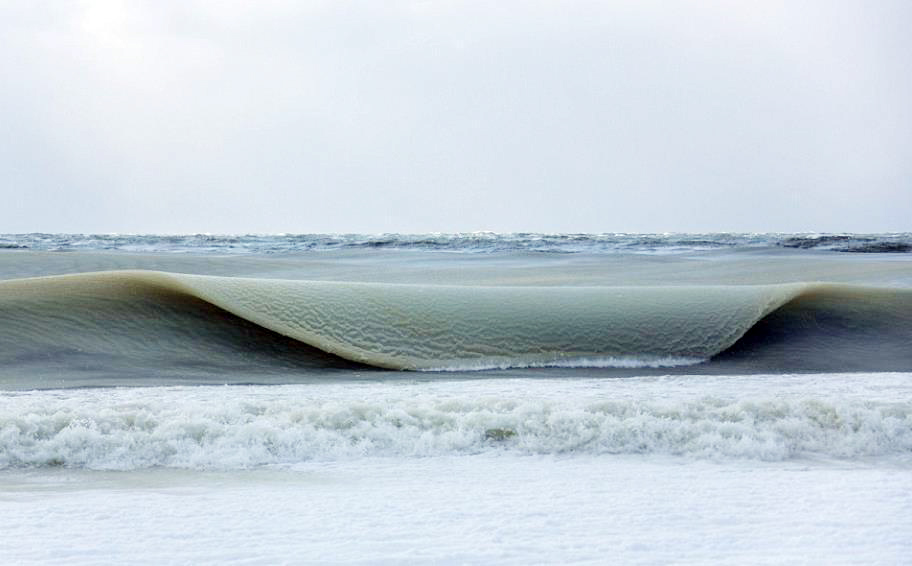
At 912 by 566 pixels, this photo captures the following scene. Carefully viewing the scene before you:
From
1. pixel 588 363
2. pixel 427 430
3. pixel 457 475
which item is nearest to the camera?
pixel 457 475

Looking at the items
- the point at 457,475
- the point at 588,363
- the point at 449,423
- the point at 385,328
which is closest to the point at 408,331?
the point at 385,328

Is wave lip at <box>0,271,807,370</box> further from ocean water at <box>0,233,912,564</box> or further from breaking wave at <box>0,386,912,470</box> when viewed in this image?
breaking wave at <box>0,386,912,470</box>

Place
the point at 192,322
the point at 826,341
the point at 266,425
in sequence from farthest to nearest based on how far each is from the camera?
the point at 826,341 < the point at 192,322 < the point at 266,425

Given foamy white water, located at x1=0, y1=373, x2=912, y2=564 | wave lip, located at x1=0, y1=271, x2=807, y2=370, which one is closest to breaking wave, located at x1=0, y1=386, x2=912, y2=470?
foamy white water, located at x1=0, y1=373, x2=912, y2=564

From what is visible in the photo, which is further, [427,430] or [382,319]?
[382,319]

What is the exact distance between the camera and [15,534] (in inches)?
49.8

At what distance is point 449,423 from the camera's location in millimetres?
1844

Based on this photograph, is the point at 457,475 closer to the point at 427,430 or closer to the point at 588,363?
the point at 427,430

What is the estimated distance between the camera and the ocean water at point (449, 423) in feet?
4.20

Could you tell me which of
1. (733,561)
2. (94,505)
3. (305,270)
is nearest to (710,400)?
(733,561)

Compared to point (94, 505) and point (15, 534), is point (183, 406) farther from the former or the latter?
point (15, 534)

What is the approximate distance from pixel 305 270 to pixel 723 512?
4.08 m

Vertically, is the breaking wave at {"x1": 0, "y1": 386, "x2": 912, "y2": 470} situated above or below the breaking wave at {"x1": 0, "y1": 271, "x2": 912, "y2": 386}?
below

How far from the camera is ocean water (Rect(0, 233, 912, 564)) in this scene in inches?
50.4
